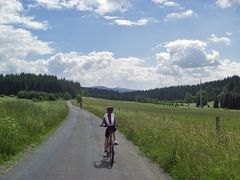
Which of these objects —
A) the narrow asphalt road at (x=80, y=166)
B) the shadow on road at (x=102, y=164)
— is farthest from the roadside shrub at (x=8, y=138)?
the shadow on road at (x=102, y=164)

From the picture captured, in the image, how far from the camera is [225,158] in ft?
35.5

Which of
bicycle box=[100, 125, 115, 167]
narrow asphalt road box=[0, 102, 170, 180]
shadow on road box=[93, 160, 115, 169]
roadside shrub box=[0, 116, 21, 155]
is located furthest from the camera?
roadside shrub box=[0, 116, 21, 155]

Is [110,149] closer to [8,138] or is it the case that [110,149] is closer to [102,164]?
[102,164]

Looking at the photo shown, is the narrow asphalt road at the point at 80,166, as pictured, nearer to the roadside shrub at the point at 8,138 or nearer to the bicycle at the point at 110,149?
the bicycle at the point at 110,149

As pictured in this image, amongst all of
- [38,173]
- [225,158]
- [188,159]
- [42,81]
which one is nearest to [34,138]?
[38,173]

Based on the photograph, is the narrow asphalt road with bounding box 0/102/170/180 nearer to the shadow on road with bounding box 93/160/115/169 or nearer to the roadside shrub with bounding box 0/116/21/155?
the shadow on road with bounding box 93/160/115/169

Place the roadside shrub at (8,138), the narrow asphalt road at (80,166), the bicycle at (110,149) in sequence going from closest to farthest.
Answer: the narrow asphalt road at (80,166)
the bicycle at (110,149)
the roadside shrub at (8,138)

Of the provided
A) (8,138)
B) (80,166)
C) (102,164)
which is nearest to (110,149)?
(102,164)

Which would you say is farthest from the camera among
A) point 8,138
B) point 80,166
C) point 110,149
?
point 8,138

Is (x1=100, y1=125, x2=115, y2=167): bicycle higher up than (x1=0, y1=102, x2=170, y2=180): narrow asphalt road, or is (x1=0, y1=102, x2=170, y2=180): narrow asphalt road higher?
(x1=100, y1=125, x2=115, y2=167): bicycle

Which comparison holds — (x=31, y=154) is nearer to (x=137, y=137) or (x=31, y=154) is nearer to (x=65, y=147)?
(x=65, y=147)

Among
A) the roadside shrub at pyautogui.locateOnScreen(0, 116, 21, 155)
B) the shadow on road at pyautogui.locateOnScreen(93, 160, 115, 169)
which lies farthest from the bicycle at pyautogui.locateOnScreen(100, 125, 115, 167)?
the roadside shrub at pyautogui.locateOnScreen(0, 116, 21, 155)

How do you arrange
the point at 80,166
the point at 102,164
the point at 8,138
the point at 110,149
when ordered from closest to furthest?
the point at 80,166
the point at 102,164
the point at 110,149
the point at 8,138

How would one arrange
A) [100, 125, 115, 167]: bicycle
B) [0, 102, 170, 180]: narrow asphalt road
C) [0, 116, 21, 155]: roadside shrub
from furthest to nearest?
1. [0, 116, 21, 155]: roadside shrub
2. [100, 125, 115, 167]: bicycle
3. [0, 102, 170, 180]: narrow asphalt road
